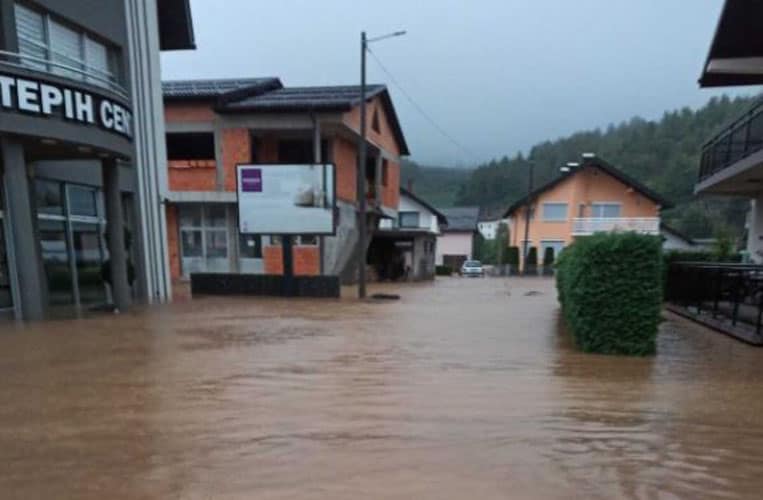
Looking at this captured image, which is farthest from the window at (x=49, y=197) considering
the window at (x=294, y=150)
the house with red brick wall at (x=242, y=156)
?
the window at (x=294, y=150)

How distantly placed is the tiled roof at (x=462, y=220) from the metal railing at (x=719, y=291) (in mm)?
42765

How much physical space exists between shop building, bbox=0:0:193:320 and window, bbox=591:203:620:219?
3310 cm

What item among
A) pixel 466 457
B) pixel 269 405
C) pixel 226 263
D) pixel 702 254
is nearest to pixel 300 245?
Result: pixel 226 263

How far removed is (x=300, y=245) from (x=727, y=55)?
15683 millimetres

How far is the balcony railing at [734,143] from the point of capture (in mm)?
13109

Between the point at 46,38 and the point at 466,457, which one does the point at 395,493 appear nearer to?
the point at 466,457

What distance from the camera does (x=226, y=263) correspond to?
22.1m

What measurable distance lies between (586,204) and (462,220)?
816 inches

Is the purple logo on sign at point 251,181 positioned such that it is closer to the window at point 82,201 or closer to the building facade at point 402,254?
the window at point 82,201

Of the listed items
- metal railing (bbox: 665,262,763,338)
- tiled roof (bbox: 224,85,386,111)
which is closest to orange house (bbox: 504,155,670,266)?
tiled roof (bbox: 224,85,386,111)

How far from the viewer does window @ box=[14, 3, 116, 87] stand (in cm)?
1005

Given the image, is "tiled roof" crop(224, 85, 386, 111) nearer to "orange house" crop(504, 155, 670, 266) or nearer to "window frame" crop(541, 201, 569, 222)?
"orange house" crop(504, 155, 670, 266)

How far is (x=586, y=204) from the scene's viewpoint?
39000mm

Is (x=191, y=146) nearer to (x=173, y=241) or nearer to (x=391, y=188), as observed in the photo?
(x=173, y=241)
